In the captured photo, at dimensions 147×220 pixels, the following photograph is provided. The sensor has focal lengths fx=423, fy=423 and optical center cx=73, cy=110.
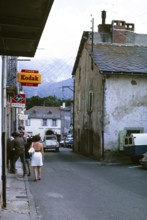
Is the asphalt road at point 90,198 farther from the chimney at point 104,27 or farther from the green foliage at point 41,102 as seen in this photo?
the green foliage at point 41,102

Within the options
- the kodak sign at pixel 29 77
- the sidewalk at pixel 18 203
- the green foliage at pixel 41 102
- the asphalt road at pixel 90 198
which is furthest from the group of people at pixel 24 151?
the green foliage at pixel 41 102

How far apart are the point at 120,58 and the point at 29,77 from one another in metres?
14.1

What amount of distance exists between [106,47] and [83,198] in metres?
23.8

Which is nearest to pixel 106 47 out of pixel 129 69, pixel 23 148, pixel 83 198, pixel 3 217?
pixel 129 69

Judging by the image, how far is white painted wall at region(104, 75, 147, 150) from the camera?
28.7m

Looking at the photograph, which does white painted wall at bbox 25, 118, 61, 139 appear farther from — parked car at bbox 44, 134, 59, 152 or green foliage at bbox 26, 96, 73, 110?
parked car at bbox 44, 134, 59, 152

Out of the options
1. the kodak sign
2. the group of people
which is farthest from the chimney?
the group of people

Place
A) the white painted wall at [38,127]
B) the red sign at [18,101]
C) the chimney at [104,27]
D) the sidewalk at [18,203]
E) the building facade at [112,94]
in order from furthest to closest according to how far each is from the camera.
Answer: the white painted wall at [38,127] → the chimney at [104,27] → the building facade at [112,94] → the red sign at [18,101] → the sidewalk at [18,203]

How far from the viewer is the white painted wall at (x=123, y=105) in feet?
94.1

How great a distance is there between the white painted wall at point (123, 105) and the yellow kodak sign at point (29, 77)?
36.0ft

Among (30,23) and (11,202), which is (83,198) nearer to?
(11,202)

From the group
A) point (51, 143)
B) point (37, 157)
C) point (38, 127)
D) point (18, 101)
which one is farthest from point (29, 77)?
point (38, 127)

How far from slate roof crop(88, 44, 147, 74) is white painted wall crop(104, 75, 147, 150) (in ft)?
2.06

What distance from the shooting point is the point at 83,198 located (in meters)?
11.2
